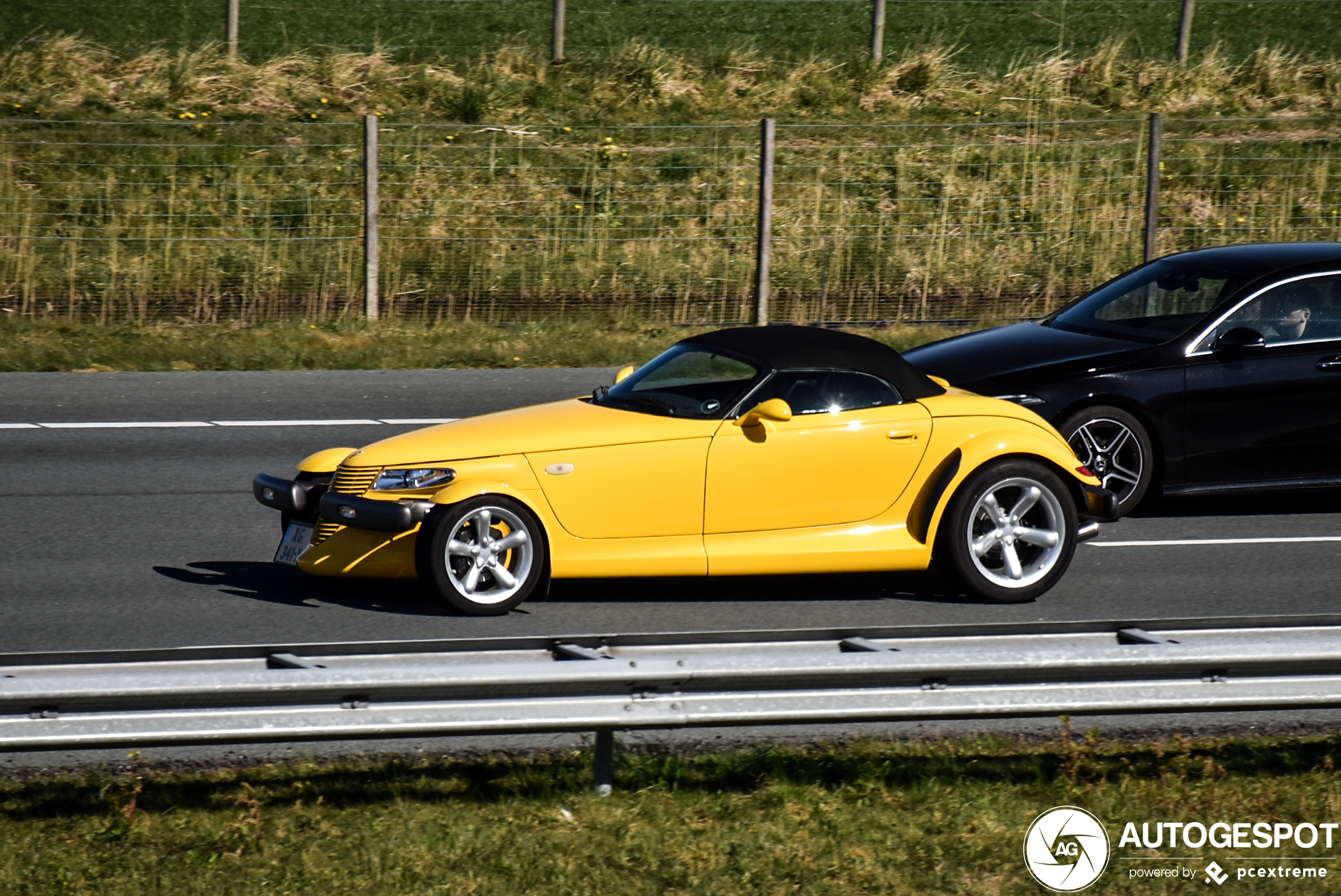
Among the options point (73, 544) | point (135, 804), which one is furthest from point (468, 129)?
point (135, 804)

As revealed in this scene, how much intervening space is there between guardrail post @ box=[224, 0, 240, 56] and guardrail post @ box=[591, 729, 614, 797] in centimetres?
2145

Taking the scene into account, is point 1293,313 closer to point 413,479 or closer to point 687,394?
point 687,394

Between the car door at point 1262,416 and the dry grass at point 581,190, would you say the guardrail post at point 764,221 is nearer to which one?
the dry grass at point 581,190

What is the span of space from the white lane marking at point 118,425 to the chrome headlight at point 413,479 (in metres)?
5.32

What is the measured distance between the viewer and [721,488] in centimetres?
775

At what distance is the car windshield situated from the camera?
313 inches

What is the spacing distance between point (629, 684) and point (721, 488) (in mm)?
2727

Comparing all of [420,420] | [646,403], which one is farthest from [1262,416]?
[420,420]

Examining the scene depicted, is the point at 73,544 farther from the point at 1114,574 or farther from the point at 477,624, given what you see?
the point at 1114,574

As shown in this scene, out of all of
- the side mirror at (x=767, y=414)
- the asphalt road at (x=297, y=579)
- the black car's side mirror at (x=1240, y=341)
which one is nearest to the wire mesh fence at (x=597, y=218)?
the asphalt road at (x=297, y=579)

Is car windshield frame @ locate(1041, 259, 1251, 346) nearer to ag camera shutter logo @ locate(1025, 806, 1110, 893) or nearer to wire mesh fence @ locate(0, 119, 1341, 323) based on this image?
ag camera shutter logo @ locate(1025, 806, 1110, 893)

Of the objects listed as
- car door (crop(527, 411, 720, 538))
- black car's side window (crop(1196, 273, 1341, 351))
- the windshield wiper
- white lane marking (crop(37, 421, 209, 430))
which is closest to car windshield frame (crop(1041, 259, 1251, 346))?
black car's side window (crop(1196, 273, 1341, 351))

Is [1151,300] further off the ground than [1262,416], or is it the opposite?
[1151,300]

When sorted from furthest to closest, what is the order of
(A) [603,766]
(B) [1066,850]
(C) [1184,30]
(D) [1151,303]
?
(C) [1184,30], (D) [1151,303], (A) [603,766], (B) [1066,850]
